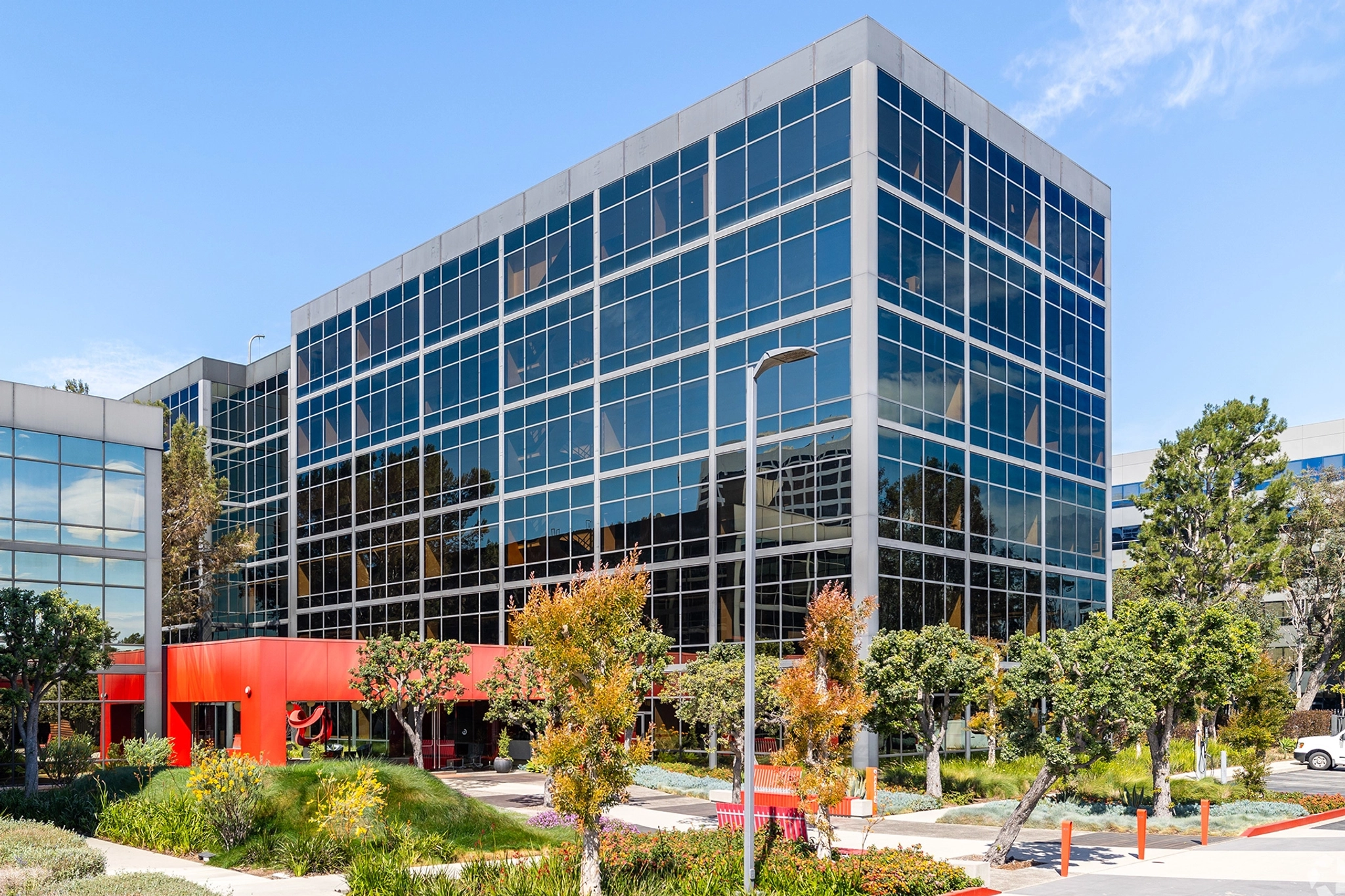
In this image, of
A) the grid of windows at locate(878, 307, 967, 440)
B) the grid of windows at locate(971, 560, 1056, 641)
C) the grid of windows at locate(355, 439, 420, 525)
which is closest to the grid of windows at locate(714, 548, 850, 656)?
the grid of windows at locate(878, 307, 967, 440)

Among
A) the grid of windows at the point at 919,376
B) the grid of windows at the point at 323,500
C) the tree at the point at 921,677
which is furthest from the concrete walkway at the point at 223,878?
the grid of windows at the point at 323,500

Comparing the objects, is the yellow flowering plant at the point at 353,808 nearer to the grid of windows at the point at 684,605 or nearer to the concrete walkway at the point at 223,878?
the concrete walkway at the point at 223,878

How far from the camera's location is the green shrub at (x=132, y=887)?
50.0ft

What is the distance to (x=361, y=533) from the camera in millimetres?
60688

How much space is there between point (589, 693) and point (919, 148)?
2975 centimetres

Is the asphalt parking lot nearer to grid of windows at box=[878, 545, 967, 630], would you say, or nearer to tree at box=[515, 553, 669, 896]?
grid of windows at box=[878, 545, 967, 630]

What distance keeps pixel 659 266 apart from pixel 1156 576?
23735 millimetres

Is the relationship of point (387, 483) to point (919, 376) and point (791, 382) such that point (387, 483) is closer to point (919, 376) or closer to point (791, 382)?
point (791, 382)

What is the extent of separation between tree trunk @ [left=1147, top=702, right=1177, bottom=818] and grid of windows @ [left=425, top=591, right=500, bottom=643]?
29.7m

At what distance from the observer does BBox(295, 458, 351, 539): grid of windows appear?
62188 mm

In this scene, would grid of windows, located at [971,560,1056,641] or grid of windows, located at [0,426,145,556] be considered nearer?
grid of windows, located at [0,426,145,556]

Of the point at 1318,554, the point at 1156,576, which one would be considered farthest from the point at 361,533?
the point at 1318,554

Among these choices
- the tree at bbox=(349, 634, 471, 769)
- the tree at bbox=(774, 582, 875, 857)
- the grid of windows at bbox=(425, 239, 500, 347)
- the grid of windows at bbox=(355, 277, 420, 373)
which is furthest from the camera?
the grid of windows at bbox=(355, 277, 420, 373)

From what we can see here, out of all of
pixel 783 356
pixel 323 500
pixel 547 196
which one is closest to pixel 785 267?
pixel 547 196
